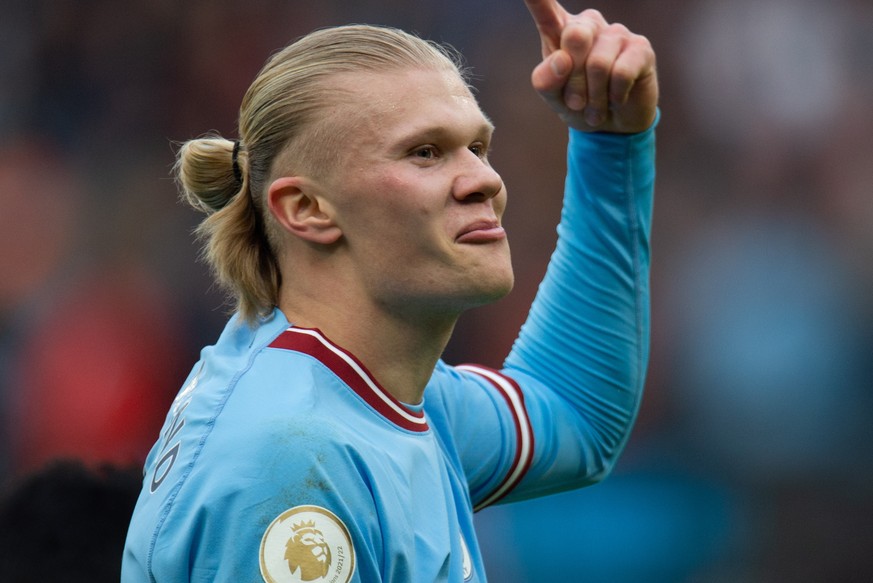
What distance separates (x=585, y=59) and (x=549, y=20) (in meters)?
0.09

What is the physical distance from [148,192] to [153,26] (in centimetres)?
78

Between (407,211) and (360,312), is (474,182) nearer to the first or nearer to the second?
(407,211)

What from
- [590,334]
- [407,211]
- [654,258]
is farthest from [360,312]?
[654,258]

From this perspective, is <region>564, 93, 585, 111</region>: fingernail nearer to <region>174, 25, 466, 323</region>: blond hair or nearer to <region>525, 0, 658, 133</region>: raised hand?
<region>525, 0, 658, 133</region>: raised hand

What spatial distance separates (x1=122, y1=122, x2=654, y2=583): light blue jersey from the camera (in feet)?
5.34

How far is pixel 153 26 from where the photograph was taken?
16.8 ft

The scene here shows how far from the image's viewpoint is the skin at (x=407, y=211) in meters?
1.92

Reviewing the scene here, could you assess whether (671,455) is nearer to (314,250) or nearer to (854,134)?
(854,134)

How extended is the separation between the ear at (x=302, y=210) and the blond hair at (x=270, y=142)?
0.04m

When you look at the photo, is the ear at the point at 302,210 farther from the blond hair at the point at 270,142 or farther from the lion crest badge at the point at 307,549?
the lion crest badge at the point at 307,549

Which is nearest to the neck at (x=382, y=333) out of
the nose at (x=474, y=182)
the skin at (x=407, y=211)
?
the skin at (x=407, y=211)

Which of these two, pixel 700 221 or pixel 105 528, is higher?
pixel 700 221

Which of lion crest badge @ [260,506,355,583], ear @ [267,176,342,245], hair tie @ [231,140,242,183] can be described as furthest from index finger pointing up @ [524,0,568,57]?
lion crest badge @ [260,506,355,583]

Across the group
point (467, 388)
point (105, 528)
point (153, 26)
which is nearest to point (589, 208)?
point (467, 388)
